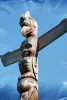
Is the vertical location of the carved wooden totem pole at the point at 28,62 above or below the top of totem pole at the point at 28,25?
below

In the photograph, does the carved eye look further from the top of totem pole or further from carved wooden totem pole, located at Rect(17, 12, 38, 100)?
the top of totem pole

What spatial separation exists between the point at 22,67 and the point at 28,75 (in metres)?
0.32

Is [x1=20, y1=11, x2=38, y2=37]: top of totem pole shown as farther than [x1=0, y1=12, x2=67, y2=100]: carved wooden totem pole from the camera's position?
Yes

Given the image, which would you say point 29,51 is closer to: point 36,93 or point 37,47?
point 37,47

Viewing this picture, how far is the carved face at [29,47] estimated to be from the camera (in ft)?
31.3

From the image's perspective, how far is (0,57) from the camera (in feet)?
34.3

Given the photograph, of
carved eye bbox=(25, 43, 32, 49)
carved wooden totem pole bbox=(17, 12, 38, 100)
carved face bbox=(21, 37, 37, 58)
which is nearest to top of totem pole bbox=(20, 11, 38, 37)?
carved wooden totem pole bbox=(17, 12, 38, 100)

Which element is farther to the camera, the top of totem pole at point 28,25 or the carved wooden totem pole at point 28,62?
the top of totem pole at point 28,25

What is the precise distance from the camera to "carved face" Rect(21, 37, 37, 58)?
954 cm

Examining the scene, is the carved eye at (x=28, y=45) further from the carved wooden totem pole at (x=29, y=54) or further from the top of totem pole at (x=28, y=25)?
the top of totem pole at (x=28, y=25)

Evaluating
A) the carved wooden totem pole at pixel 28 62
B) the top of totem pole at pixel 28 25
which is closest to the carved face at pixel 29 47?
the carved wooden totem pole at pixel 28 62

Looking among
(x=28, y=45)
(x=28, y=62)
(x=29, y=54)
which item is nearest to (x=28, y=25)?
(x=28, y=45)

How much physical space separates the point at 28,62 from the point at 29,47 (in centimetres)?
47

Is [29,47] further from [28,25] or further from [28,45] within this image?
[28,25]
